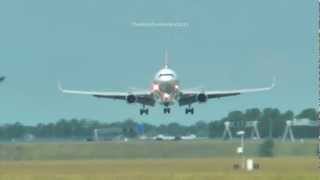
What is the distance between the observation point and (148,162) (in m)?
158

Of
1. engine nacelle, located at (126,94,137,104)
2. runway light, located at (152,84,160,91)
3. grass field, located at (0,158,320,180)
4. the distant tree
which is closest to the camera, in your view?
grass field, located at (0,158,320,180)

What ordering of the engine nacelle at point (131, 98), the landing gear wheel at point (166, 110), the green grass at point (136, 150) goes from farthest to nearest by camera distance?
1. the green grass at point (136, 150)
2. the engine nacelle at point (131, 98)
3. the landing gear wheel at point (166, 110)

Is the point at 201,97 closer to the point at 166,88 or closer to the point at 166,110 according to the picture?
the point at 166,88

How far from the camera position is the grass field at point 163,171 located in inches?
→ 4547

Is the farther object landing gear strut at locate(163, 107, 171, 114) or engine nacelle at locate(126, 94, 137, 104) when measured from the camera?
engine nacelle at locate(126, 94, 137, 104)

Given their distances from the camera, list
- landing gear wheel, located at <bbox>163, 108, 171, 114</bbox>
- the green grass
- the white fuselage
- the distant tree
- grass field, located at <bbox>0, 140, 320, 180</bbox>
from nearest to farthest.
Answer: grass field, located at <bbox>0, 140, 320, 180</bbox> < landing gear wheel, located at <bbox>163, 108, 171, 114</bbox> < the white fuselage < the green grass < the distant tree

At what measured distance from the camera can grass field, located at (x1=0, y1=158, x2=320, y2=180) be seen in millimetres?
115500

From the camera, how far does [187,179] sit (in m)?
113

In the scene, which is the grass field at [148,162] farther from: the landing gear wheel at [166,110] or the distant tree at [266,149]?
the landing gear wheel at [166,110]

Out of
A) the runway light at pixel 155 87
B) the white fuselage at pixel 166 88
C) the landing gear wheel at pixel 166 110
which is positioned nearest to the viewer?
the landing gear wheel at pixel 166 110

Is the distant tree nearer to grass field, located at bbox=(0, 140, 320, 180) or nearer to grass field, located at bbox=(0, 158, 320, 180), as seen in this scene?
grass field, located at bbox=(0, 140, 320, 180)

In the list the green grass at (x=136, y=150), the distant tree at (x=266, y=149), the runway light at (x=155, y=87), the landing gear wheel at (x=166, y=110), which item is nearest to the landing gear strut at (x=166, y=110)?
the landing gear wheel at (x=166, y=110)

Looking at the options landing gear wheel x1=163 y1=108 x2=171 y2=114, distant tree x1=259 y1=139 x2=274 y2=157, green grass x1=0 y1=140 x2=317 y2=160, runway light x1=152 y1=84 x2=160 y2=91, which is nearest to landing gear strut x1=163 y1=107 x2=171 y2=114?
landing gear wheel x1=163 y1=108 x2=171 y2=114

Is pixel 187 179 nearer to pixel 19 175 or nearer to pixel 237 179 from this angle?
pixel 237 179
